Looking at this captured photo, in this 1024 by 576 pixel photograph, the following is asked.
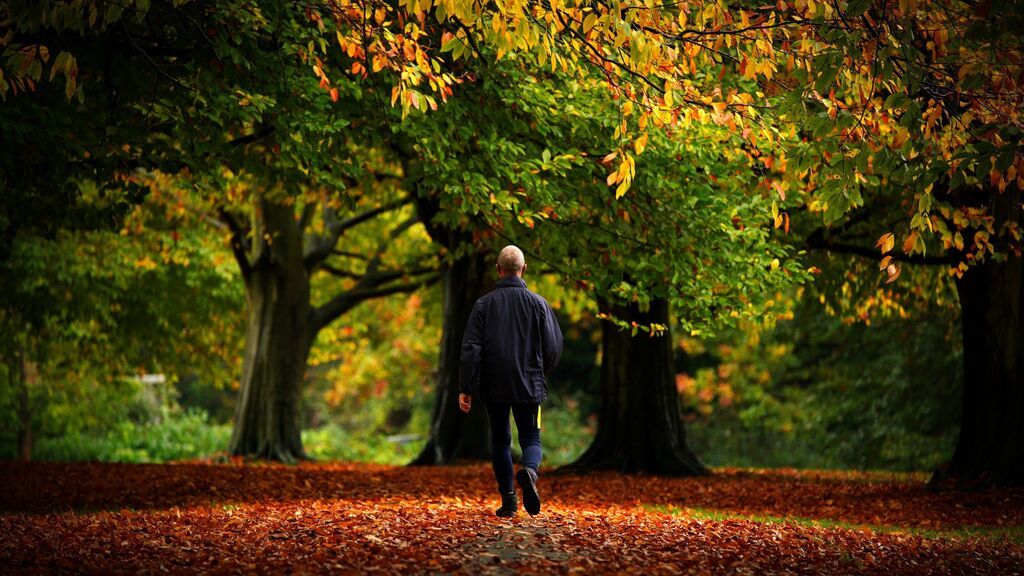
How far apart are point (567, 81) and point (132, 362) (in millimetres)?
15709

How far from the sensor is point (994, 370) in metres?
11.8

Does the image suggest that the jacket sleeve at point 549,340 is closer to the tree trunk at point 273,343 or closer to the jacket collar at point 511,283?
the jacket collar at point 511,283

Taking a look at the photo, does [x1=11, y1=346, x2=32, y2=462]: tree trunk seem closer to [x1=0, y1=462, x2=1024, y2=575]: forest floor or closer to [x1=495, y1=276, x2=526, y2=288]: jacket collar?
[x1=0, y1=462, x2=1024, y2=575]: forest floor

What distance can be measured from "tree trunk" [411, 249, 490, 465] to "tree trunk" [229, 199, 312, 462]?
334 centimetres

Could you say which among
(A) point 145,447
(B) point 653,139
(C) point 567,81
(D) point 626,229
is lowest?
(A) point 145,447

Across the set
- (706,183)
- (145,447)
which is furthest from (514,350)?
(145,447)

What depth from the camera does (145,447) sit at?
2480 cm

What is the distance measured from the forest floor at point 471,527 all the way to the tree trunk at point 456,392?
3448mm

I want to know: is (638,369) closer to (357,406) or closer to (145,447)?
(145,447)

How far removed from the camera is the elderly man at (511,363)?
23.2 feet

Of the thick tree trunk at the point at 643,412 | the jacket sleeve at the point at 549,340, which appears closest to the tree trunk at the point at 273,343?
the thick tree trunk at the point at 643,412

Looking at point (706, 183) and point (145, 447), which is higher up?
point (706, 183)

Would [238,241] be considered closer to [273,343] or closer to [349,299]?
[273,343]

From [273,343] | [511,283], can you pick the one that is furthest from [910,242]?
[273,343]
